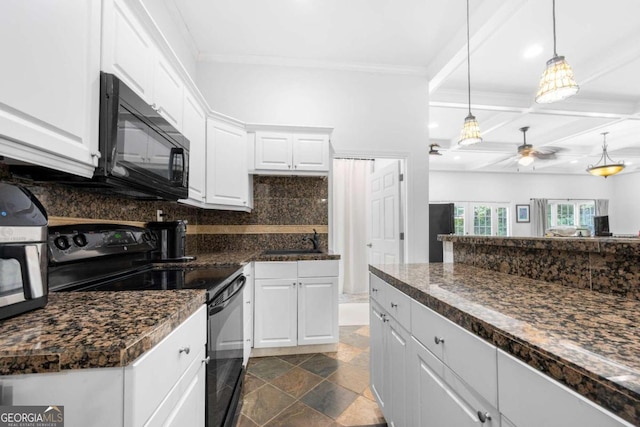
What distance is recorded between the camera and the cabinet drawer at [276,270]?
2377 millimetres

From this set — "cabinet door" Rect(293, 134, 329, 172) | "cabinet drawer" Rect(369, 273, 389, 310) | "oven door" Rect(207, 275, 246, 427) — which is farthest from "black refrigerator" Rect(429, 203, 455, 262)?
"oven door" Rect(207, 275, 246, 427)

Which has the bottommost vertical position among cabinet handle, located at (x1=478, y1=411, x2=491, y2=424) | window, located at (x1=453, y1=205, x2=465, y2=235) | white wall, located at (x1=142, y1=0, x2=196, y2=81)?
cabinet handle, located at (x1=478, y1=411, x2=491, y2=424)

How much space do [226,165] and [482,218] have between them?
7.08 meters

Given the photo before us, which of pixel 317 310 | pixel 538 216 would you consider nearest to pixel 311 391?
pixel 317 310

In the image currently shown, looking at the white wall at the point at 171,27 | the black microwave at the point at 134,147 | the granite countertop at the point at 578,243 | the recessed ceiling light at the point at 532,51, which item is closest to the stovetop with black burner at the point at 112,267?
the black microwave at the point at 134,147

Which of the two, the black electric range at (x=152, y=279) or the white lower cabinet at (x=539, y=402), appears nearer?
the white lower cabinet at (x=539, y=402)

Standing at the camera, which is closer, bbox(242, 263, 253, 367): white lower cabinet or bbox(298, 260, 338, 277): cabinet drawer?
bbox(242, 263, 253, 367): white lower cabinet

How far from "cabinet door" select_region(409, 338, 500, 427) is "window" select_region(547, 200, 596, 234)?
340 inches

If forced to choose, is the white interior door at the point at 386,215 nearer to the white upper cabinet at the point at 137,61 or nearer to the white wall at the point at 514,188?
the white upper cabinet at the point at 137,61

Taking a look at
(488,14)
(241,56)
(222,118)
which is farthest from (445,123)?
(222,118)

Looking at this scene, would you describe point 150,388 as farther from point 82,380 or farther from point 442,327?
point 442,327

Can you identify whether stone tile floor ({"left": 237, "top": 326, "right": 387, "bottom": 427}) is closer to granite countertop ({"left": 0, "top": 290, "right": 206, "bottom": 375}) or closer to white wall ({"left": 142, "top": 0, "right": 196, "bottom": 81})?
granite countertop ({"left": 0, "top": 290, "right": 206, "bottom": 375})

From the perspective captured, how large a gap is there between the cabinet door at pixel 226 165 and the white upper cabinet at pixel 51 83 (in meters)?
1.39

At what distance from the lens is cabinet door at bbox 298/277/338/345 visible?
243 cm
